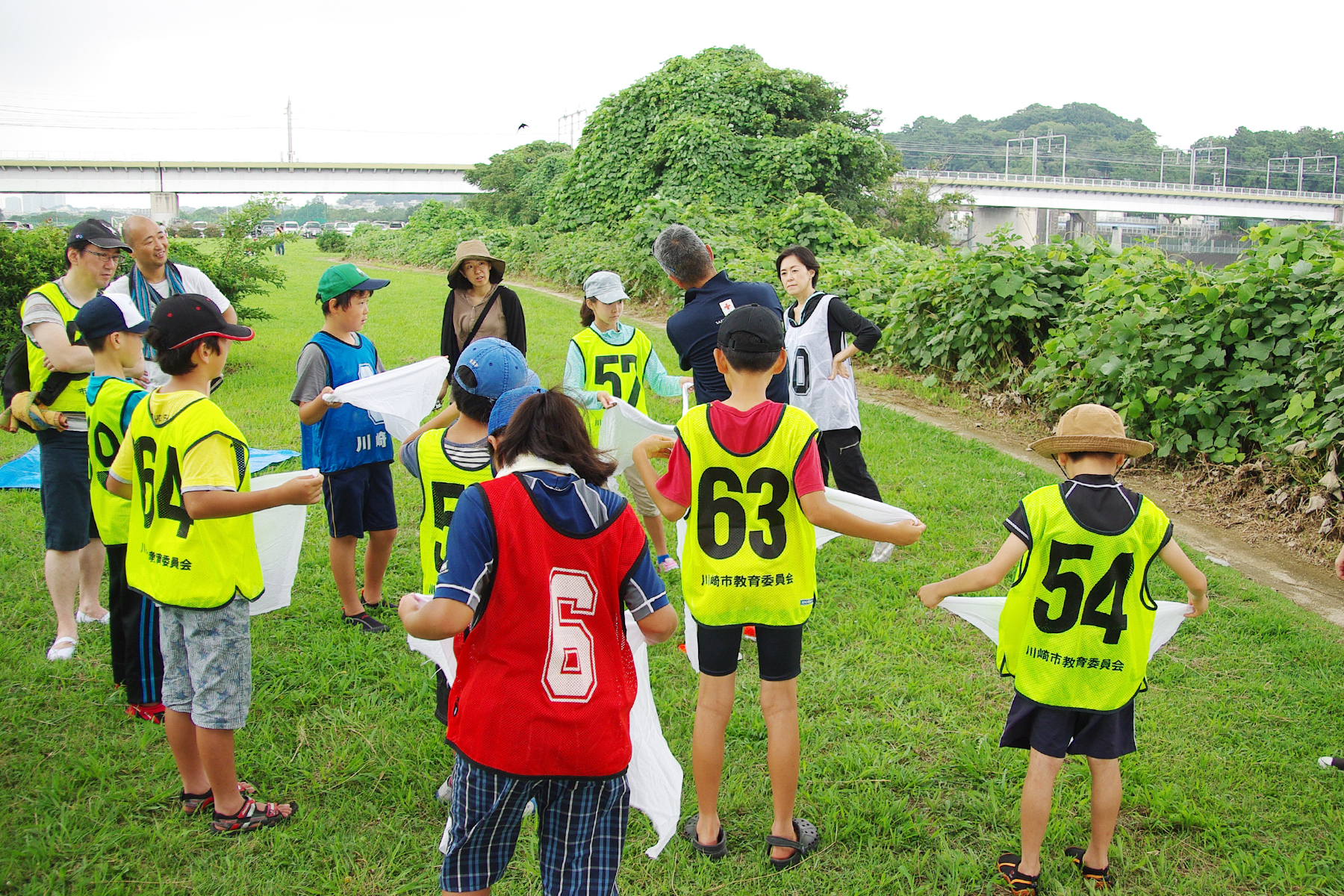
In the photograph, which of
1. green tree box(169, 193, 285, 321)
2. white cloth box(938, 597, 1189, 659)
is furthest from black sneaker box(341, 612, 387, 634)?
green tree box(169, 193, 285, 321)

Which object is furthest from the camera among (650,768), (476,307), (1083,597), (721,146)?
(721,146)

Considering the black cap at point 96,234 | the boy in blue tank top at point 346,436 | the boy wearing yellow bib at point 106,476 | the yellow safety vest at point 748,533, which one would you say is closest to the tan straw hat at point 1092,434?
the yellow safety vest at point 748,533

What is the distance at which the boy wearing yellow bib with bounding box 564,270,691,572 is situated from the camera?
15.5 ft

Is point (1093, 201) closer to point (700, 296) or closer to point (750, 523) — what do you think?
point (700, 296)

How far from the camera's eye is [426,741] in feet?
11.7

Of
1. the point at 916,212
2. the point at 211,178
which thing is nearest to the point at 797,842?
the point at 916,212

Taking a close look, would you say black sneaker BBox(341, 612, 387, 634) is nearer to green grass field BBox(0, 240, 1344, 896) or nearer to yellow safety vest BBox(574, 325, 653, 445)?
green grass field BBox(0, 240, 1344, 896)

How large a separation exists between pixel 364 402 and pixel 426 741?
59.1 inches

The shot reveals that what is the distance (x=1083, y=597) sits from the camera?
2.59m

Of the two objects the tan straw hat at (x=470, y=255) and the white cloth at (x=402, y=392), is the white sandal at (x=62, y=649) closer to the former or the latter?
the white cloth at (x=402, y=392)

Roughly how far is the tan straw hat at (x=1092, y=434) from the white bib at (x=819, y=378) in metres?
2.61

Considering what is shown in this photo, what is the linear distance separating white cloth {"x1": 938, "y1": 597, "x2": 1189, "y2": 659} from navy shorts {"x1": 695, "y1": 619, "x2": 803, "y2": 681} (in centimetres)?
57

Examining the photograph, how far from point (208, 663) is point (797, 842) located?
2.07 meters

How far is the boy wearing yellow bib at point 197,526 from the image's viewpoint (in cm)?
269
